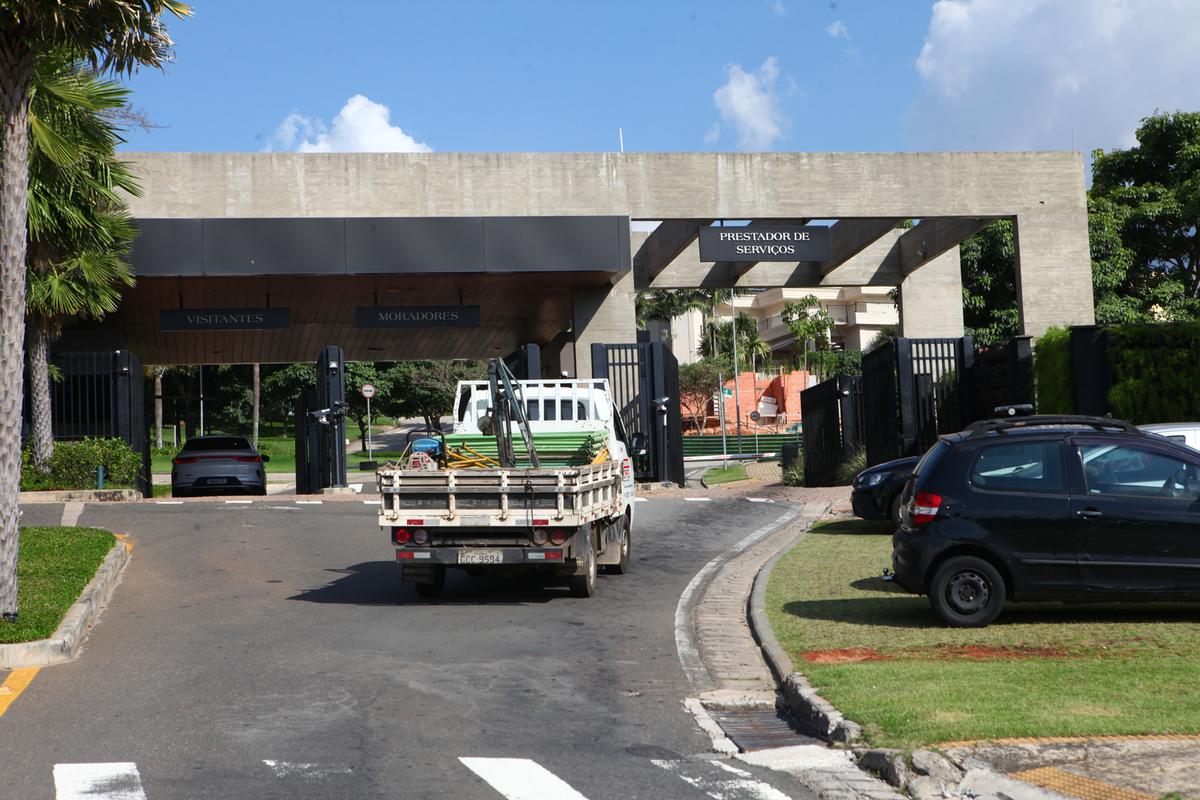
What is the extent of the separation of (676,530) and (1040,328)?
495 inches

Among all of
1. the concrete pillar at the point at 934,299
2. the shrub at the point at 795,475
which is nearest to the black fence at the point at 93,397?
the shrub at the point at 795,475

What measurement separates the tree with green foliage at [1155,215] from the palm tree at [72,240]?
28034mm

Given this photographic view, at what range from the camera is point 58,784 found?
665 cm

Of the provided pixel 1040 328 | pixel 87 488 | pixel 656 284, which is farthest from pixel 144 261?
pixel 1040 328

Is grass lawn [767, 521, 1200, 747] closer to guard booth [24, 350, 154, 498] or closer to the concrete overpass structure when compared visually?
the concrete overpass structure

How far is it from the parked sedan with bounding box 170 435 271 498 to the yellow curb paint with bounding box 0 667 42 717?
63.4 ft

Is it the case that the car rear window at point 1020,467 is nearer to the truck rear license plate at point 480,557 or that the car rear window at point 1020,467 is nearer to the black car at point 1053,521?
the black car at point 1053,521

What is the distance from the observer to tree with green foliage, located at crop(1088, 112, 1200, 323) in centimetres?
4008

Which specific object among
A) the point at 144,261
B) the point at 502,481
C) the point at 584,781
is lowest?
the point at 584,781

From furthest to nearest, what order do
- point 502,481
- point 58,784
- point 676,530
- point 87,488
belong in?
point 87,488
point 676,530
point 502,481
point 58,784

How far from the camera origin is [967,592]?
10.6m

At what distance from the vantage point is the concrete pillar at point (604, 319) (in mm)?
28422

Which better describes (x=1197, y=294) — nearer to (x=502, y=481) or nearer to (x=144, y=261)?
(x=144, y=261)

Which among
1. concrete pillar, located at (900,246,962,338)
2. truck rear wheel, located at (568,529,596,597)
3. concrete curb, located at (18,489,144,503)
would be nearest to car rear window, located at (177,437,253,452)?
concrete curb, located at (18,489,144,503)
